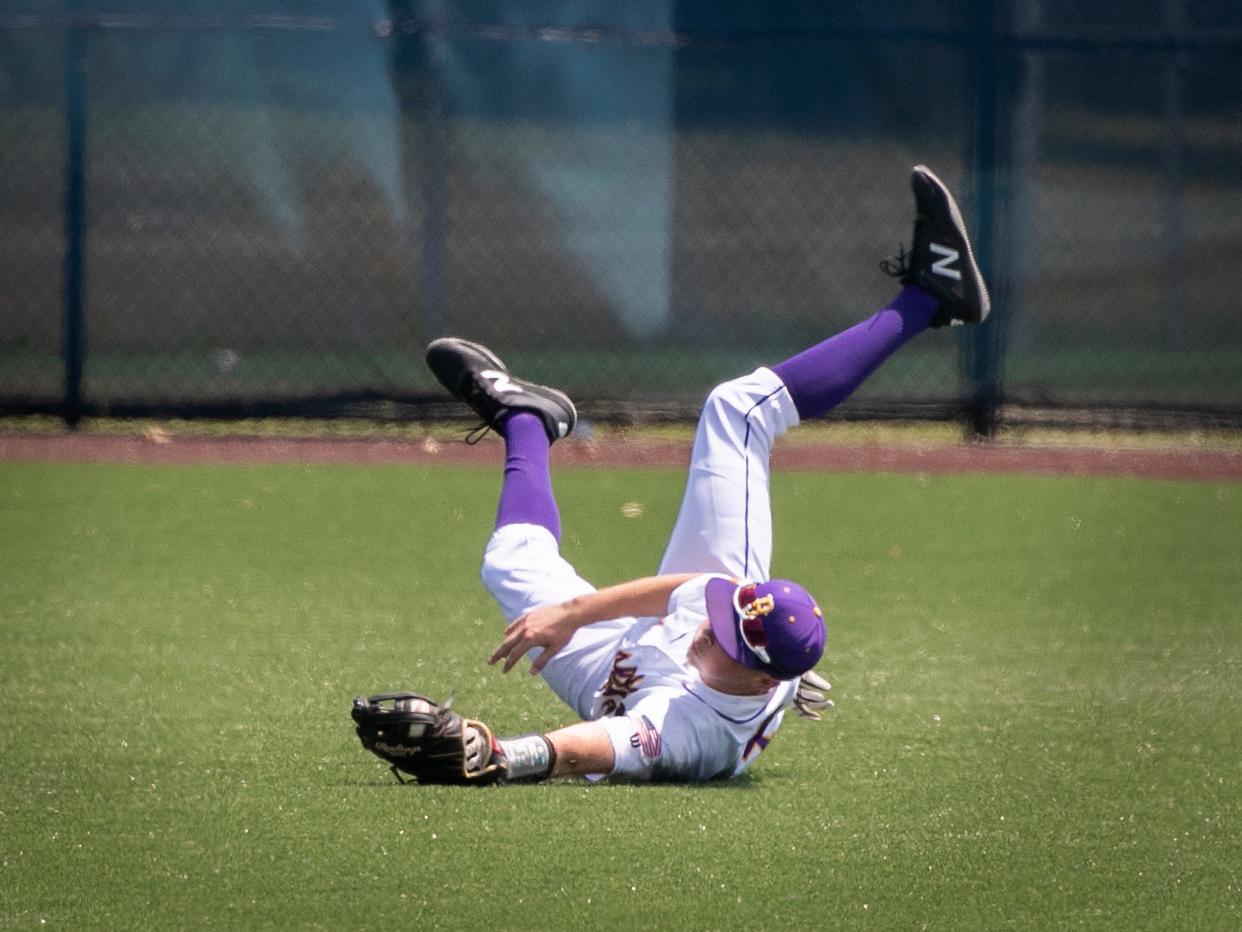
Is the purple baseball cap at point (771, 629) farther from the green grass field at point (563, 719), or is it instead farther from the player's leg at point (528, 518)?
the player's leg at point (528, 518)

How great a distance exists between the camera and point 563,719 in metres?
4.95

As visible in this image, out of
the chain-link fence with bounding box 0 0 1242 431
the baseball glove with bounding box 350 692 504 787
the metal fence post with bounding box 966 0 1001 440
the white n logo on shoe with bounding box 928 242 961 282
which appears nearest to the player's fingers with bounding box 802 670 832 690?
the baseball glove with bounding box 350 692 504 787

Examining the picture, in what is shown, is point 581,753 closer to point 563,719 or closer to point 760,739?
point 760,739

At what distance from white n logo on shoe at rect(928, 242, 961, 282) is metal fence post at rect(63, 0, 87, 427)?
574cm

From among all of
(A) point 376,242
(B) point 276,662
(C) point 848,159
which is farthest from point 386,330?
(B) point 276,662

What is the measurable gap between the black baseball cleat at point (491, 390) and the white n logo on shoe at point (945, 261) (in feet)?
3.80

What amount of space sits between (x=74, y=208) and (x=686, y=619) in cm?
655

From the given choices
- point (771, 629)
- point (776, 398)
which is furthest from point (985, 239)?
point (771, 629)

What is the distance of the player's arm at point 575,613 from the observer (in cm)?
439

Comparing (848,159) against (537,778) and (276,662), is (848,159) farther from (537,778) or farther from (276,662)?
(537,778)

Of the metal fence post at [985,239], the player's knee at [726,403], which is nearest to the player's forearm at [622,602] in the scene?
the player's knee at [726,403]

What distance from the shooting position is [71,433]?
1000 cm

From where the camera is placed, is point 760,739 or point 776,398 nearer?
point 760,739

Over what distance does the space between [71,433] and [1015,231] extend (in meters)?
5.08
